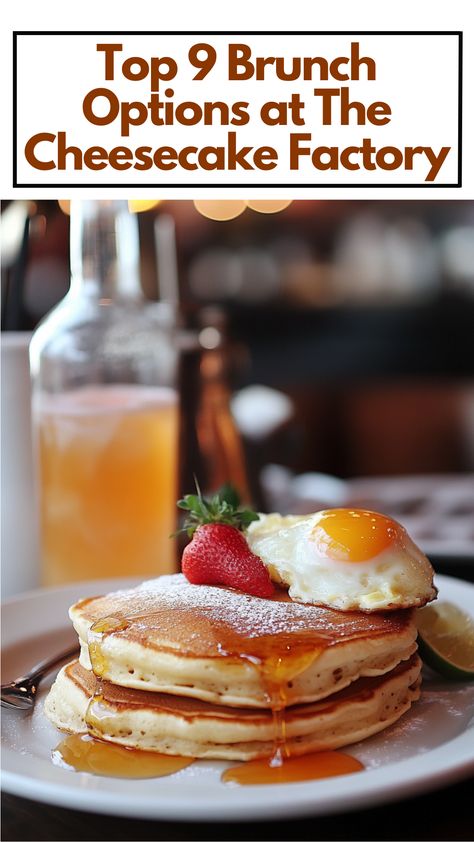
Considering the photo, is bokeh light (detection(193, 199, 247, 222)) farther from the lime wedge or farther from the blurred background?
the lime wedge

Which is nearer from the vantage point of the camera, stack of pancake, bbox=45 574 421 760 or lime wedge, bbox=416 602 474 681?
stack of pancake, bbox=45 574 421 760

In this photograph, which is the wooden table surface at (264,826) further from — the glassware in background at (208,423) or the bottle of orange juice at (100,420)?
the glassware in background at (208,423)

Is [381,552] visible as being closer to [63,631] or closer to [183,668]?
[183,668]

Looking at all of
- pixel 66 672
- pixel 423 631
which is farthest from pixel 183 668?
pixel 423 631

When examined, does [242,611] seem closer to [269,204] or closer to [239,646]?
[239,646]
